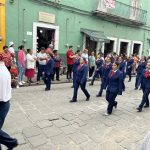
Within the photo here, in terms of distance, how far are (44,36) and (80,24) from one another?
2.88 metres

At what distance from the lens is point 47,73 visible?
9617 millimetres

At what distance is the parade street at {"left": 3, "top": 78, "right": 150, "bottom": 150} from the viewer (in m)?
4.91

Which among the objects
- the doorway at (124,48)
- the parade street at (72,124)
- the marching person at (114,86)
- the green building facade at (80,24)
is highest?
the green building facade at (80,24)

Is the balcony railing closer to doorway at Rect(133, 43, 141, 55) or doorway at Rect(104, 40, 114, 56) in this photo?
doorway at Rect(104, 40, 114, 56)

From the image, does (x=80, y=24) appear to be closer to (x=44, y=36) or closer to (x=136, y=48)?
(x=44, y=36)

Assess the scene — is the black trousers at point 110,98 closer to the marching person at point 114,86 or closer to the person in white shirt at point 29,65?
the marching person at point 114,86

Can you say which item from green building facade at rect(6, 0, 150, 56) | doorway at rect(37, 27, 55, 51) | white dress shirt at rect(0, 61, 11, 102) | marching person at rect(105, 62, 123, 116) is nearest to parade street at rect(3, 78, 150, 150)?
marching person at rect(105, 62, 123, 116)

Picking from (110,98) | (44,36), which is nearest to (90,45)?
(44,36)

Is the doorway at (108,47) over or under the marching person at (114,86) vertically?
over

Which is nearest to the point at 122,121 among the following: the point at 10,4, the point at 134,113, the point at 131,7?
the point at 134,113

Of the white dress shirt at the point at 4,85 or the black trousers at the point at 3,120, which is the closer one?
the white dress shirt at the point at 4,85

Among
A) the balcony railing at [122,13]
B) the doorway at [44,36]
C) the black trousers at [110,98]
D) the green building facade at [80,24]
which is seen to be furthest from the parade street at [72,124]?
the balcony railing at [122,13]

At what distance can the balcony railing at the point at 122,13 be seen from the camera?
655 inches

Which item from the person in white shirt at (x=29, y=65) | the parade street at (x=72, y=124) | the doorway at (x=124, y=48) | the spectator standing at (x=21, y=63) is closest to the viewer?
the parade street at (x=72, y=124)
